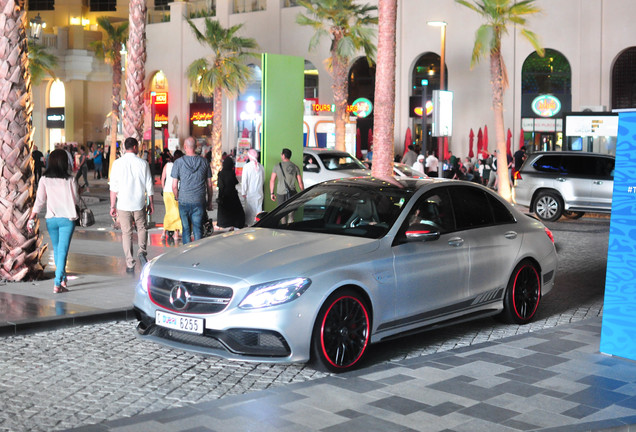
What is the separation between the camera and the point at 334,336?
681cm

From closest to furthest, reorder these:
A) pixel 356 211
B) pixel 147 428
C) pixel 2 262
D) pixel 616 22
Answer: pixel 147 428, pixel 356 211, pixel 2 262, pixel 616 22

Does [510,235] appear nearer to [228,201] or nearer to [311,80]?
[228,201]

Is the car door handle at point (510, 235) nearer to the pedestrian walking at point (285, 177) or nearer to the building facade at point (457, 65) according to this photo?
the pedestrian walking at point (285, 177)

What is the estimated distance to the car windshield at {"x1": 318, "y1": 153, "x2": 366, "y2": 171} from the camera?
25.0 metres

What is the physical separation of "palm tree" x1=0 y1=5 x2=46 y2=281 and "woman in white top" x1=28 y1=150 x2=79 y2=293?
3.60 feet

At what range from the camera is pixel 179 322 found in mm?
6793

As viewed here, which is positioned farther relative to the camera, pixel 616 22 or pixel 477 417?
pixel 616 22

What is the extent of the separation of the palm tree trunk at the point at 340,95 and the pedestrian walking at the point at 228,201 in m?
21.9

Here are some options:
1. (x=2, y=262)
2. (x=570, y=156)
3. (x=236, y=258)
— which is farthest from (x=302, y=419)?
(x=570, y=156)

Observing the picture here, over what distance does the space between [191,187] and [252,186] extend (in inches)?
111

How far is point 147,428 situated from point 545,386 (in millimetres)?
3035

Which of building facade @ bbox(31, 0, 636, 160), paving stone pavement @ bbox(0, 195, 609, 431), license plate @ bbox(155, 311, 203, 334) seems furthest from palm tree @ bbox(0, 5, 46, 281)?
building facade @ bbox(31, 0, 636, 160)

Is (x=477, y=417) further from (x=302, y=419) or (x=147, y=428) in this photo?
(x=147, y=428)

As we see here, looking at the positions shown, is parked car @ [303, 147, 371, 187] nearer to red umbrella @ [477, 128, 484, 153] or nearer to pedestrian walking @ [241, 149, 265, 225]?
pedestrian walking @ [241, 149, 265, 225]
